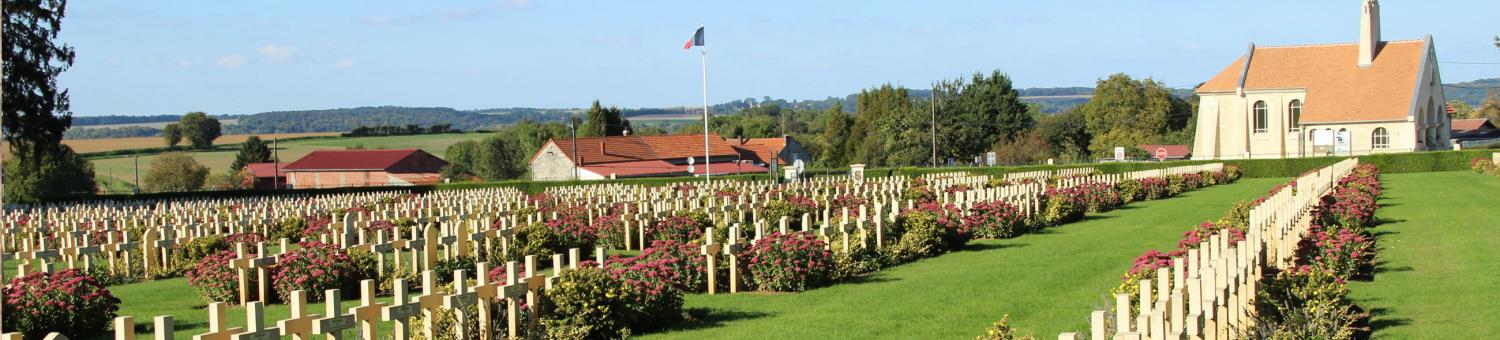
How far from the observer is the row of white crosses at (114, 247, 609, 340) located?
22.2 ft

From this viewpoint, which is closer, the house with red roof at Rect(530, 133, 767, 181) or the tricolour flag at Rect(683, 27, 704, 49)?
the tricolour flag at Rect(683, 27, 704, 49)

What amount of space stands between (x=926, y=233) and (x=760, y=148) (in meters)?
81.1

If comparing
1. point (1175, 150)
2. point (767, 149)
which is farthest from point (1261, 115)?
point (767, 149)

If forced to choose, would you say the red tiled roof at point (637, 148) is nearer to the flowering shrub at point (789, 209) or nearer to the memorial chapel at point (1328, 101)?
the memorial chapel at point (1328, 101)

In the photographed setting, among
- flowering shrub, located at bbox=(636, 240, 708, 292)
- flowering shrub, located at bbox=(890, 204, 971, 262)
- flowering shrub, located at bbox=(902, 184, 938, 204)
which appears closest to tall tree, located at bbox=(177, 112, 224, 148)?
flowering shrub, located at bbox=(902, 184, 938, 204)

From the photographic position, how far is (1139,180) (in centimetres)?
3419

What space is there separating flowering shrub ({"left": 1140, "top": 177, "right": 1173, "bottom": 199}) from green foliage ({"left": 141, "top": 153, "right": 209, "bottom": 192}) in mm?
75958

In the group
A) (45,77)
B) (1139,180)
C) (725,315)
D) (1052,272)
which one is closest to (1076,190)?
(1139,180)

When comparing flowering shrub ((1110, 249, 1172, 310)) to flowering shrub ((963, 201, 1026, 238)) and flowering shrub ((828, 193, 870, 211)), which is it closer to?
A: flowering shrub ((963, 201, 1026, 238))

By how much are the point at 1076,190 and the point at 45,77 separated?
3582 cm

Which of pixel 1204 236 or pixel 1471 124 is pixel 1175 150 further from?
pixel 1204 236

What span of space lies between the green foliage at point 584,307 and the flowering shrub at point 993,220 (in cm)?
1084

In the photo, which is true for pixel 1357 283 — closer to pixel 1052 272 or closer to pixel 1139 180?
pixel 1052 272

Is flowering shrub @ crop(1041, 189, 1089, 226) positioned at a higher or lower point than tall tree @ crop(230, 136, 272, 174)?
lower
